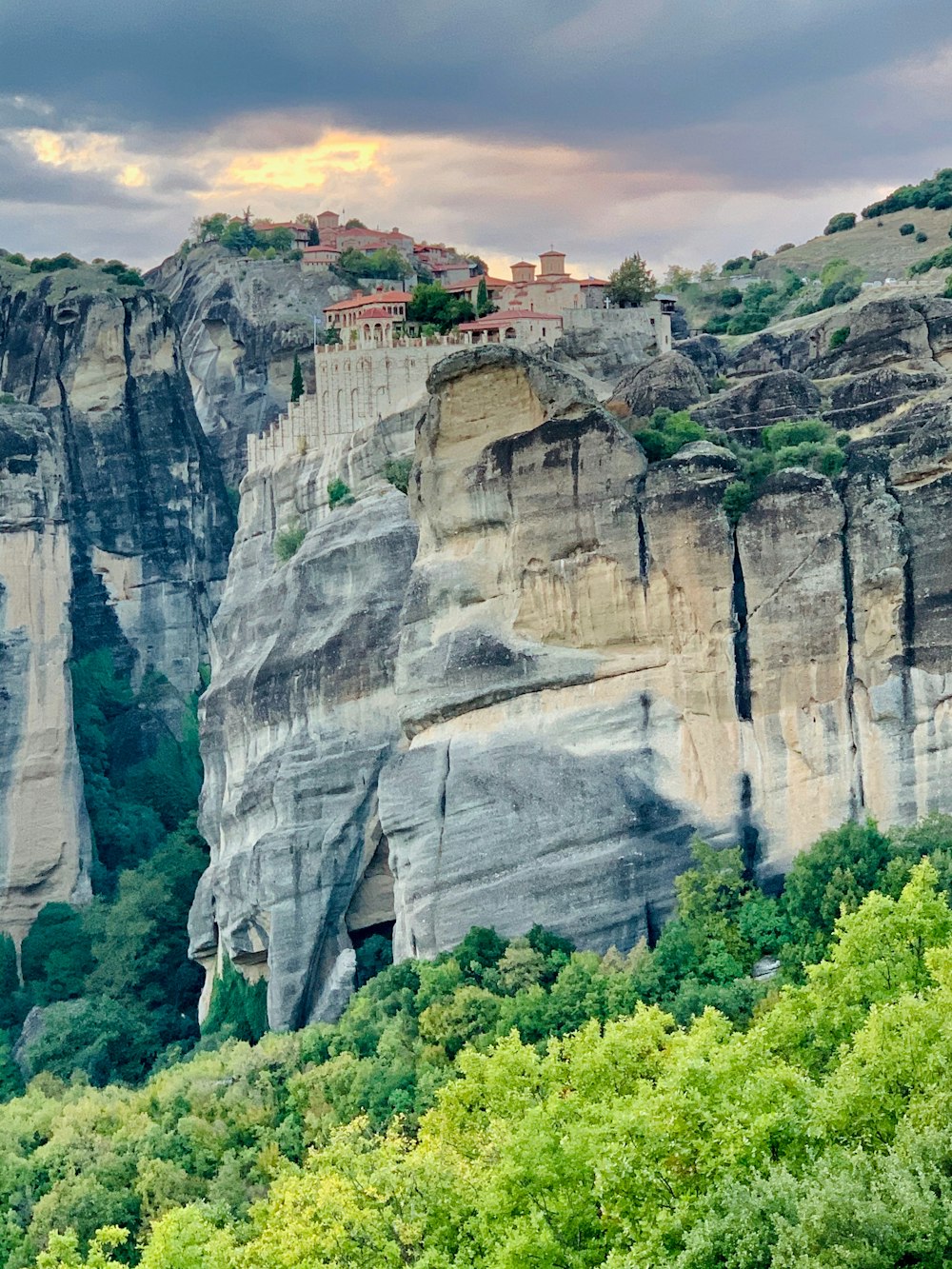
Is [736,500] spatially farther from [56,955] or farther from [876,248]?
[876,248]

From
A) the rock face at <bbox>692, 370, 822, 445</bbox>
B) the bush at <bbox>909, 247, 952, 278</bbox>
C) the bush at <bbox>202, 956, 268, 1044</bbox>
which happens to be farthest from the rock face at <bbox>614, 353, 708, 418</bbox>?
the bush at <bbox>909, 247, 952, 278</bbox>

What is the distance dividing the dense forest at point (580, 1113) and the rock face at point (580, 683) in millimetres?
1587

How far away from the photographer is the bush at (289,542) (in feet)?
229

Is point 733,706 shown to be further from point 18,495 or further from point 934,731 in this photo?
point 18,495

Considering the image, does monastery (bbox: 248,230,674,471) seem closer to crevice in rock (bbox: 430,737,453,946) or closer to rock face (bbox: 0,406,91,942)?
rock face (bbox: 0,406,91,942)

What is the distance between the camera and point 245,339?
318 ft

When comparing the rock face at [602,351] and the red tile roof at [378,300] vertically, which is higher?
the red tile roof at [378,300]

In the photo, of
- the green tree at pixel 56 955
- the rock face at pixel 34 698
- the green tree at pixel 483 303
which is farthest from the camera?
the rock face at pixel 34 698

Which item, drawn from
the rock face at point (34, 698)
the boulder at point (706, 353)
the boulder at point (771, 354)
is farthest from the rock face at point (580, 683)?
the rock face at point (34, 698)

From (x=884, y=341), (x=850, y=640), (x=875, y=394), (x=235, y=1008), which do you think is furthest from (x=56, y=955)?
(x=850, y=640)

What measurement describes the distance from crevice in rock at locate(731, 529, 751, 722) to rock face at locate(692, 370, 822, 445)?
6.57 meters

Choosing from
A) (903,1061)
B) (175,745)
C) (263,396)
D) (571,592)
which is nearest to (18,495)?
(175,745)

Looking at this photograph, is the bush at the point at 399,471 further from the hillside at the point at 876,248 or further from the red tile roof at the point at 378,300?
the hillside at the point at 876,248

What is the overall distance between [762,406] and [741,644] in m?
8.35
